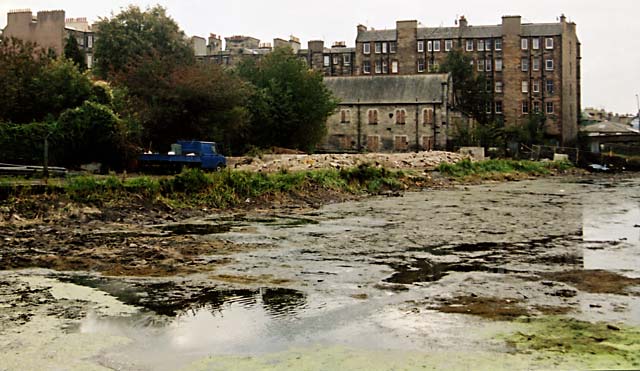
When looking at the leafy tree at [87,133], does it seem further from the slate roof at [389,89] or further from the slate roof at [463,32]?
the slate roof at [463,32]

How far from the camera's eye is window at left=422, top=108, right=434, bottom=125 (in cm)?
7262

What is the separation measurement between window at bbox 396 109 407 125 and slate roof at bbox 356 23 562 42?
2490 cm

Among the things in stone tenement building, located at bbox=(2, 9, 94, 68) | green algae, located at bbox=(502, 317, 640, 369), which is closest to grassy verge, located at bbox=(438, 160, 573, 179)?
green algae, located at bbox=(502, 317, 640, 369)

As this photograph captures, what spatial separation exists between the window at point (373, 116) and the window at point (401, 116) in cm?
223

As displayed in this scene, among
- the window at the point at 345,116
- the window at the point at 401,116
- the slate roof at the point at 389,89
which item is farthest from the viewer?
the window at the point at 345,116

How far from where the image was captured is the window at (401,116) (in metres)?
73.8

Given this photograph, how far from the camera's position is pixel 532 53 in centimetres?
9012

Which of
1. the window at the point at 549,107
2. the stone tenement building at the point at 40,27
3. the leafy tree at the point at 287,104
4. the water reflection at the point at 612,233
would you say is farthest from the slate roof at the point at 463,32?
the water reflection at the point at 612,233

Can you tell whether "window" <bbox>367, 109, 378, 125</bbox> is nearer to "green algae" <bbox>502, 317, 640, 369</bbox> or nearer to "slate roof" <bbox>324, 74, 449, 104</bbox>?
"slate roof" <bbox>324, 74, 449, 104</bbox>

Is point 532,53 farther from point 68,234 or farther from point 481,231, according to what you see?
point 68,234

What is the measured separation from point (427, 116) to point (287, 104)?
68.4 ft

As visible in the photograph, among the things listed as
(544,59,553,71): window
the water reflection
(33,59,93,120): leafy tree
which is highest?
(544,59,553,71): window

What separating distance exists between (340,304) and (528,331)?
3.04 metres

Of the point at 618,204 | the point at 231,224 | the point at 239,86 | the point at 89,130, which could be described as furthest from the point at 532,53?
the point at 231,224
